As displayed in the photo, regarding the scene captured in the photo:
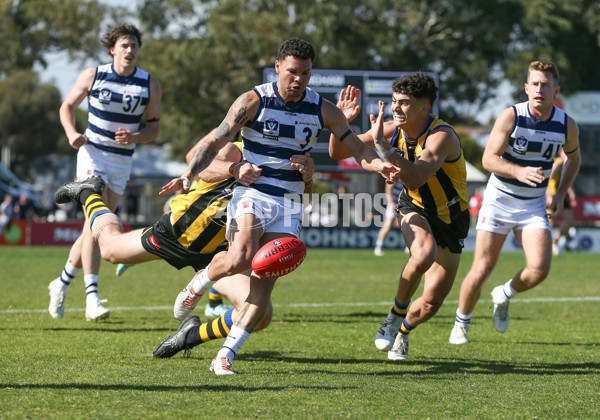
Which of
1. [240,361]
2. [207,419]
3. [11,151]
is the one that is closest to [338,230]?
[240,361]

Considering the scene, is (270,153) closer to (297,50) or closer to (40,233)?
(297,50)

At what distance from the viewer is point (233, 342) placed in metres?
5.53

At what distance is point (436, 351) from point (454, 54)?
109 ft

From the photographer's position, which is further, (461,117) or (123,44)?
(461,117)

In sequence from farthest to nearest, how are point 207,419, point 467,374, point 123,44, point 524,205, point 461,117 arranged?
point 461,117 → point 123,44 → point 524,205 → point 467,374 → point 207,419

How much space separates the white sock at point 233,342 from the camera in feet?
18.0

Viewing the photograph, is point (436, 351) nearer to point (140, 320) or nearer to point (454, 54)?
point (140, 320)

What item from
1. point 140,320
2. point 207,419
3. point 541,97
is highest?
point 541,97

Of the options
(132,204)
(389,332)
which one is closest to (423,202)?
(389,332)

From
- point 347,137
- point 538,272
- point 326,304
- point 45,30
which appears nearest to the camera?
point 347,137

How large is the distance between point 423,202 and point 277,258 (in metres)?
1.80

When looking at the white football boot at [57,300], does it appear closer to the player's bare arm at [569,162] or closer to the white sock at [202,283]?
the white sock at [202,283]

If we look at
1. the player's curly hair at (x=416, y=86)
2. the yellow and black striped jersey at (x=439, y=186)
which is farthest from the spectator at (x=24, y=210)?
the player's curly hair at (x=416, y=86)

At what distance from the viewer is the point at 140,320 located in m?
8.35
